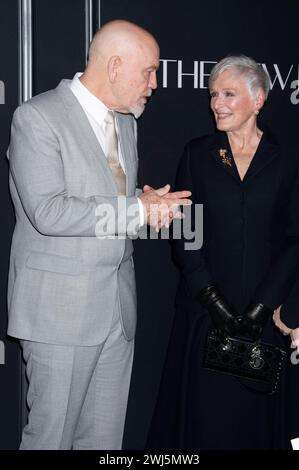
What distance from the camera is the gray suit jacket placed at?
104 inches

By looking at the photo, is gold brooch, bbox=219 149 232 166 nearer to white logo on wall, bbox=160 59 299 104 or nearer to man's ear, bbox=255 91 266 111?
man's ear, bbox=255 91 266 111

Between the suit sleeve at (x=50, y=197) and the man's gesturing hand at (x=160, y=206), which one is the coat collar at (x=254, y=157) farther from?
the suit sleeve at (x=50, y=197)

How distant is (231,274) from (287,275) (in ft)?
0.74

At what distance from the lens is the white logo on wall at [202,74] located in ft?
11.6

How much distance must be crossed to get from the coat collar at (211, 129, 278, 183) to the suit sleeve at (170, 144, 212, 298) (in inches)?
5.4

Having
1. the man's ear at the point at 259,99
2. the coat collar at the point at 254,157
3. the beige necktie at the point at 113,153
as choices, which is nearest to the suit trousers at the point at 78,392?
the beige necktie at the point at 113,153

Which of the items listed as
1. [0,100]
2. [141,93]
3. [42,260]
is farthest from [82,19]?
[42,260]

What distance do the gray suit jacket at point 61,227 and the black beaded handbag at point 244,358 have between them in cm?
50

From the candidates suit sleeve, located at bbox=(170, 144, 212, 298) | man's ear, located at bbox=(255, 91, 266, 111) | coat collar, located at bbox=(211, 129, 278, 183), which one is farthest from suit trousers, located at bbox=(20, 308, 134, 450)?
man's ear, located at bbox=(255, 91, 266, 111)

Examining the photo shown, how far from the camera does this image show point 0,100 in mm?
3350

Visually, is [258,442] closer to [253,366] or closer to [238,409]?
[238,409]

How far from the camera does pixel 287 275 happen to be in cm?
310
